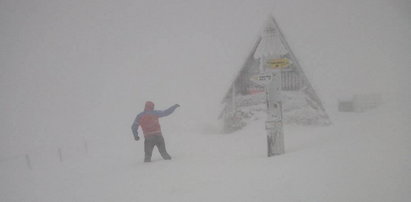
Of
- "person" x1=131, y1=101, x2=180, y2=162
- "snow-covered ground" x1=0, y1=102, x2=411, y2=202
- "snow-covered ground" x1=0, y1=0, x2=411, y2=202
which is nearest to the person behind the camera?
"snow-covered ground" x1=0, y1=102, x2=411, y2=202

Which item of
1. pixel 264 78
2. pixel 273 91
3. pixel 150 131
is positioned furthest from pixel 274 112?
pixel 150 131

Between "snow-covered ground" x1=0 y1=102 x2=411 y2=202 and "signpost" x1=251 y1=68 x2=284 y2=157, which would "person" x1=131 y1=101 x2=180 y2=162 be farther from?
"signpost" x1=251 y1=68 x2=284 y2=157

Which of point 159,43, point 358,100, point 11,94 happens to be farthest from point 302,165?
point 159,43

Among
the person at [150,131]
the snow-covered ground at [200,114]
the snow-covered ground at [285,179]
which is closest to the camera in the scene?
the snow-covered ground at [285,179]

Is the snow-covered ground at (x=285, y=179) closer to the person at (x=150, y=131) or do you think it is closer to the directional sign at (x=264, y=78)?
the person at (x=150, y=131)

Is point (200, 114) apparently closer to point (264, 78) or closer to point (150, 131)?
point (150, 131)

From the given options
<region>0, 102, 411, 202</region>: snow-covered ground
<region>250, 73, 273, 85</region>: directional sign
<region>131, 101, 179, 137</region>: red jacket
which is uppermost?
<region>250, 73, 273, 85</region>: directional sign

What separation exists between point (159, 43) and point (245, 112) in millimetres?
71354

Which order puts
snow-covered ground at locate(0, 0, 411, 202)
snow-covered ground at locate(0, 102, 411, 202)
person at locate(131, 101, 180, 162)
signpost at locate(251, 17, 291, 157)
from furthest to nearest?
person at locate(131, 101, 180, 162), signpost at locate(251, 17, 291, 157), snow-covered ground at locate(0, 0, 411, 202), snow-covered ground at locate(0, 102, 411, 202)

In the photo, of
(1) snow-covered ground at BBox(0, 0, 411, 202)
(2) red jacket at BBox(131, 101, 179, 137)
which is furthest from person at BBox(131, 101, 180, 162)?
(1) snow-covered ground at BBox(0, 0, 411, 202)

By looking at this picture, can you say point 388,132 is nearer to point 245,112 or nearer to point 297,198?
point 297,198

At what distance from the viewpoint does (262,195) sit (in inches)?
129

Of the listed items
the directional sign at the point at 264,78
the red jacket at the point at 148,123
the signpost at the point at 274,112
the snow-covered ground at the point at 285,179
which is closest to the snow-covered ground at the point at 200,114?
the snow-covered ground at the point at 285,179

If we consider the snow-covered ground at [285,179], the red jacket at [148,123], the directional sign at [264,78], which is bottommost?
the snow-covered ground at [285,179]
